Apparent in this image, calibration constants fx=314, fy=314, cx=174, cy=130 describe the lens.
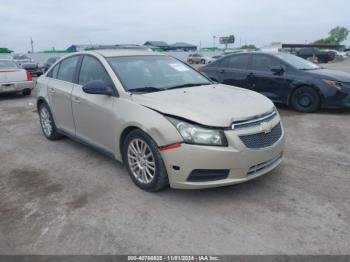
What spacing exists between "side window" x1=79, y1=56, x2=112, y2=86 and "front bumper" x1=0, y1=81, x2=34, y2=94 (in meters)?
7.41

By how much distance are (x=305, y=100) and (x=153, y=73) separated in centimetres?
460

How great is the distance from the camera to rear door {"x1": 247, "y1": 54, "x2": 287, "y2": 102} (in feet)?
25.0

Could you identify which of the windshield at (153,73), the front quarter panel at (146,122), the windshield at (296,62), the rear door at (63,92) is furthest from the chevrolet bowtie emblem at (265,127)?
the windshield at (296,62)

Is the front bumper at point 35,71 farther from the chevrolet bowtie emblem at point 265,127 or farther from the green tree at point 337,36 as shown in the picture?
the green tree at point 337,36

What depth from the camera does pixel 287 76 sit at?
747 cm

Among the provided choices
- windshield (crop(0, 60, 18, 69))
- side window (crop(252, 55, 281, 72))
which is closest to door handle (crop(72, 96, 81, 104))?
side window (crop(252, 55, 281, 72))

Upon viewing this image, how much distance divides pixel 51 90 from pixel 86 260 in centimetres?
348

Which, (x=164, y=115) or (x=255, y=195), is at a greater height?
(x=164, y=115)

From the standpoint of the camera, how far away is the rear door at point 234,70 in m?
8.27

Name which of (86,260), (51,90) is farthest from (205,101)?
(51,90)

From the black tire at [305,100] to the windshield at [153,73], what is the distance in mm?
3611

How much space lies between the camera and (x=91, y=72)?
4.45 meters

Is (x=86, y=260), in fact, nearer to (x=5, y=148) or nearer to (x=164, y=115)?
(x=164, y=115)

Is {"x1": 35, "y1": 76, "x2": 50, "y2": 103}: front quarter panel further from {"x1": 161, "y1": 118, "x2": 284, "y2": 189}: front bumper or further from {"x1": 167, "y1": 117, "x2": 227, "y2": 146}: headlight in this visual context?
{"x1": 167, "y1": 117, "x2": 227, "y2": 146}: headlight
